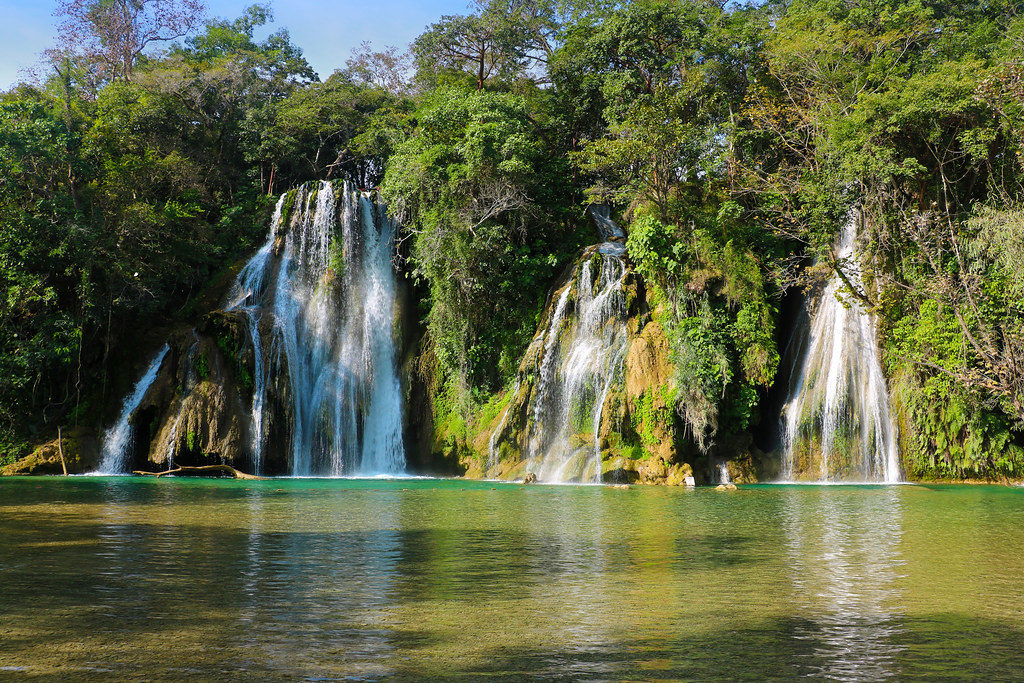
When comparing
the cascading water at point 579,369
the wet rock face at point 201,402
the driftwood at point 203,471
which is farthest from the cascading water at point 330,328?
the cascading water at point 579,369

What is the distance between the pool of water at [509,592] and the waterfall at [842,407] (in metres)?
7.20

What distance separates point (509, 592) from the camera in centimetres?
671

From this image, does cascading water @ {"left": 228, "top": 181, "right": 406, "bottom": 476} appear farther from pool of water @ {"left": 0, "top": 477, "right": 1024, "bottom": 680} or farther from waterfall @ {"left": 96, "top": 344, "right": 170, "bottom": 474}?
pool of water @ {"left": 0, "top": 477, "right": 1024, "bottom": 680}

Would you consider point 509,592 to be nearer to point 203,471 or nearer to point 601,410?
point 601,410

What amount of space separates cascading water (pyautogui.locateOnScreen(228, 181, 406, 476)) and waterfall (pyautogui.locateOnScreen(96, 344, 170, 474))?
302 cm

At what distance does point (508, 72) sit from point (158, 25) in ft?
58.4

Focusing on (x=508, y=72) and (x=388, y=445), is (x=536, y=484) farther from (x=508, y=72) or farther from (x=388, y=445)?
(x=508, y=72)

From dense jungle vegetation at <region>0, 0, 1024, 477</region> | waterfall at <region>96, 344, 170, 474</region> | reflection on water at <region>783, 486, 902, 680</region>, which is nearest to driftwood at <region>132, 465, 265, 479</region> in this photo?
waterfall at <region>96, 344, 170, 474</region>

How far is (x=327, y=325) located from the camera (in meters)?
25.4

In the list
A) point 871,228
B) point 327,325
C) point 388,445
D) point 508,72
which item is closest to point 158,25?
point 508,72

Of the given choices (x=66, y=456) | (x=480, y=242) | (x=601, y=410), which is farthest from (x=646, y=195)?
(x=66, y=456)

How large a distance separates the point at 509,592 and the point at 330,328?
1956 centimetres

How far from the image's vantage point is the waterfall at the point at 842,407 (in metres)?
20.0

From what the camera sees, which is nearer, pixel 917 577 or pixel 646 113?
pixel 917 577
